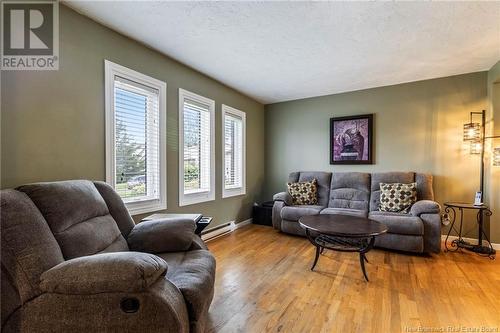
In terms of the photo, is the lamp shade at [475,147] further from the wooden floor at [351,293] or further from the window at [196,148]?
the window at [196,148]

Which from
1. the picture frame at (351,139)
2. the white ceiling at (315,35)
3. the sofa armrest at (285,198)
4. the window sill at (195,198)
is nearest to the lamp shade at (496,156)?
the white ceiling at (315,35)

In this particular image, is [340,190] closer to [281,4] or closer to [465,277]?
[465,277]

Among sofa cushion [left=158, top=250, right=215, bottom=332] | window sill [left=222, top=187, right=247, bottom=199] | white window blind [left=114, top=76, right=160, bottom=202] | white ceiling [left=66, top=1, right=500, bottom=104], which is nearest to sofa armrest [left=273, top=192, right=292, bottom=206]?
window sill [left=222, top=187, right=247, bottom=199]

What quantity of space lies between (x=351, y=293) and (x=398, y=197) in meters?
1.90

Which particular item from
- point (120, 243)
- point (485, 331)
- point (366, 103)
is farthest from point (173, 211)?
point (366, 103)

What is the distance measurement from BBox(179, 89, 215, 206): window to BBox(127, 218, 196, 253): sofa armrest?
50.2 inches

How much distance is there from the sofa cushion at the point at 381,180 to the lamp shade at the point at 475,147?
819 mm

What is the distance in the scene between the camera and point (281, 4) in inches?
75.5

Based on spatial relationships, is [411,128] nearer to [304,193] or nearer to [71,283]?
[304,193]

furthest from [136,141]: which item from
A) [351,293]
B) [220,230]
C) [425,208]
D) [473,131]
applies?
[473,131]

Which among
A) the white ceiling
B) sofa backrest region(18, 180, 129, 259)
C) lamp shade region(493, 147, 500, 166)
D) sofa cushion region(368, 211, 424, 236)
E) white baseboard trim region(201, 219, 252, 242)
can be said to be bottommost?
white baseboard trim region(201, 219, 252, 242)

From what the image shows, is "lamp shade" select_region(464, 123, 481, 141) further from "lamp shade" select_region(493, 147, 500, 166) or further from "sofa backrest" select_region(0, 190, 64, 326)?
"sofa backrest" select_region(0, 190, 64, 326)

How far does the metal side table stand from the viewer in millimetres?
2957

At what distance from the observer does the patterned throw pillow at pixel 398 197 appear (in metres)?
3.30
